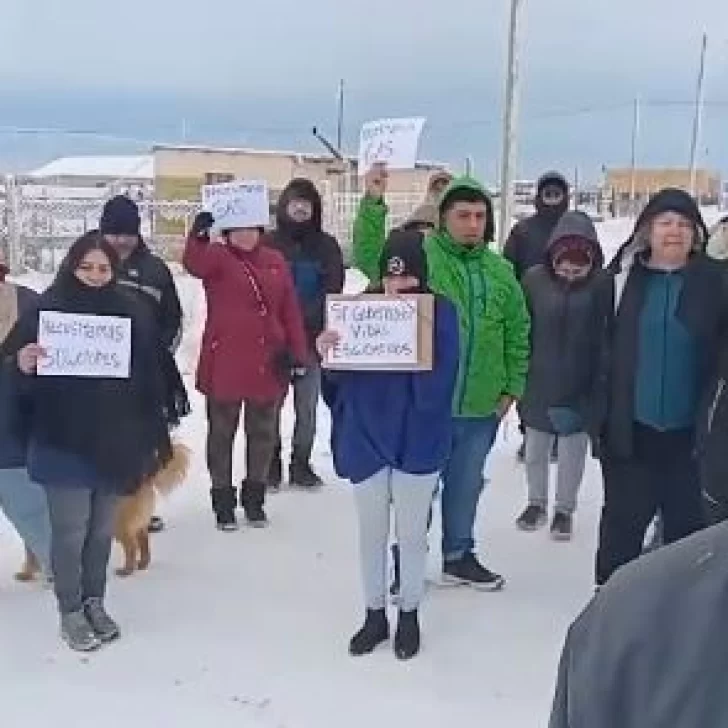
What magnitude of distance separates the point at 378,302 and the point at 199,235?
148 centimetres

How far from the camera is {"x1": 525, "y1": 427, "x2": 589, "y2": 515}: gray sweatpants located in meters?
5.77

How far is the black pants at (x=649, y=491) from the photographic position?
4.49 m

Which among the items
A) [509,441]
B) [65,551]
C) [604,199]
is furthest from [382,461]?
[604,199]

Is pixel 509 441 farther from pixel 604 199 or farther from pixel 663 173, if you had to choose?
pixel 663 173

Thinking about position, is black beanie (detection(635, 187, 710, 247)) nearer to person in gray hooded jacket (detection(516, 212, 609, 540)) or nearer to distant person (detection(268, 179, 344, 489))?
person in gray hooded jacket (detection(516, 212, 609, 540))

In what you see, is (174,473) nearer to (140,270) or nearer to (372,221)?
(140,270)

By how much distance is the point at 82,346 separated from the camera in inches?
167

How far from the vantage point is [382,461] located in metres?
4.26

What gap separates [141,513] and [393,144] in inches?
111

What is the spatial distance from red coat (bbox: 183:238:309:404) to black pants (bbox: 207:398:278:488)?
0.24 feet

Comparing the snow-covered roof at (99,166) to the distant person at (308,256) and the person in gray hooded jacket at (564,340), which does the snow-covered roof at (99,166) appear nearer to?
the distant person at (308,256)

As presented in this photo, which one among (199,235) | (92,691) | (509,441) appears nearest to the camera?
(92,691)

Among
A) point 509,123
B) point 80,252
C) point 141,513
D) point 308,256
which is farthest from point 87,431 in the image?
point 509,123

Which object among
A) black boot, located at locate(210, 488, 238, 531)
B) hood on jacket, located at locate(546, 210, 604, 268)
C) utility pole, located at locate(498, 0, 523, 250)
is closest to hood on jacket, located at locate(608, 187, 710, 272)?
hood on jacket, located at locate(546, 210, 604, 268)
